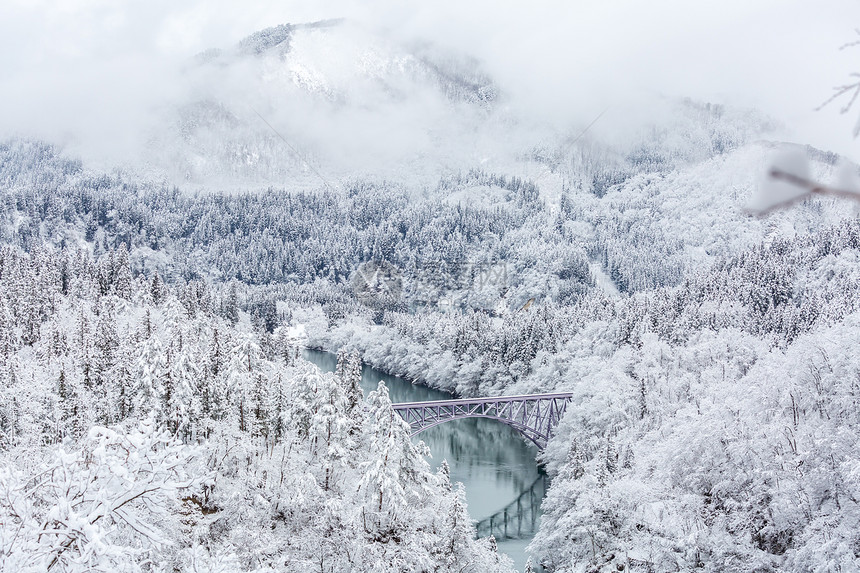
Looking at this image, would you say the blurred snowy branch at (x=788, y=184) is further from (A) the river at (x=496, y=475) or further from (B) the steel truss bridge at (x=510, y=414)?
(B) the steel truss bridge at (x=510, y=414)

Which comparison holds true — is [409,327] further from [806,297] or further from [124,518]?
[124,518]

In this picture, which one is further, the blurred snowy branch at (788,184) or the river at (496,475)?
the river at (496,475)

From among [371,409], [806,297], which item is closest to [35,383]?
[371,409]

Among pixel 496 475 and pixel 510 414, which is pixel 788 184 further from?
pixel 510 414

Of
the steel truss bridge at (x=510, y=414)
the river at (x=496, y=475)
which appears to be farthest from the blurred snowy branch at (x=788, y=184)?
the steel truss bridge at (x=510, y=414)

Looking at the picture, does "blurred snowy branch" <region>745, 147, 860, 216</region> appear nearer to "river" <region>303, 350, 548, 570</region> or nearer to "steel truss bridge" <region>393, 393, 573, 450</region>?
"river" <region>303, 350, 548, 570</region>

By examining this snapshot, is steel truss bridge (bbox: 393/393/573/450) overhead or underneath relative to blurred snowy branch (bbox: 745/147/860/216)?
underneath

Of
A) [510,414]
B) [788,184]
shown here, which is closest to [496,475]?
[510,414]

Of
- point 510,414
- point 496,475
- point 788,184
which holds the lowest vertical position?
point 496,475

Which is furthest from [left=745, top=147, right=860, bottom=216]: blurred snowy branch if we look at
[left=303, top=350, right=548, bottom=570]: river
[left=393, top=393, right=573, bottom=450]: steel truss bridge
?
[left=393, top=393, right=573, bottom=450]: steel truss bridge
